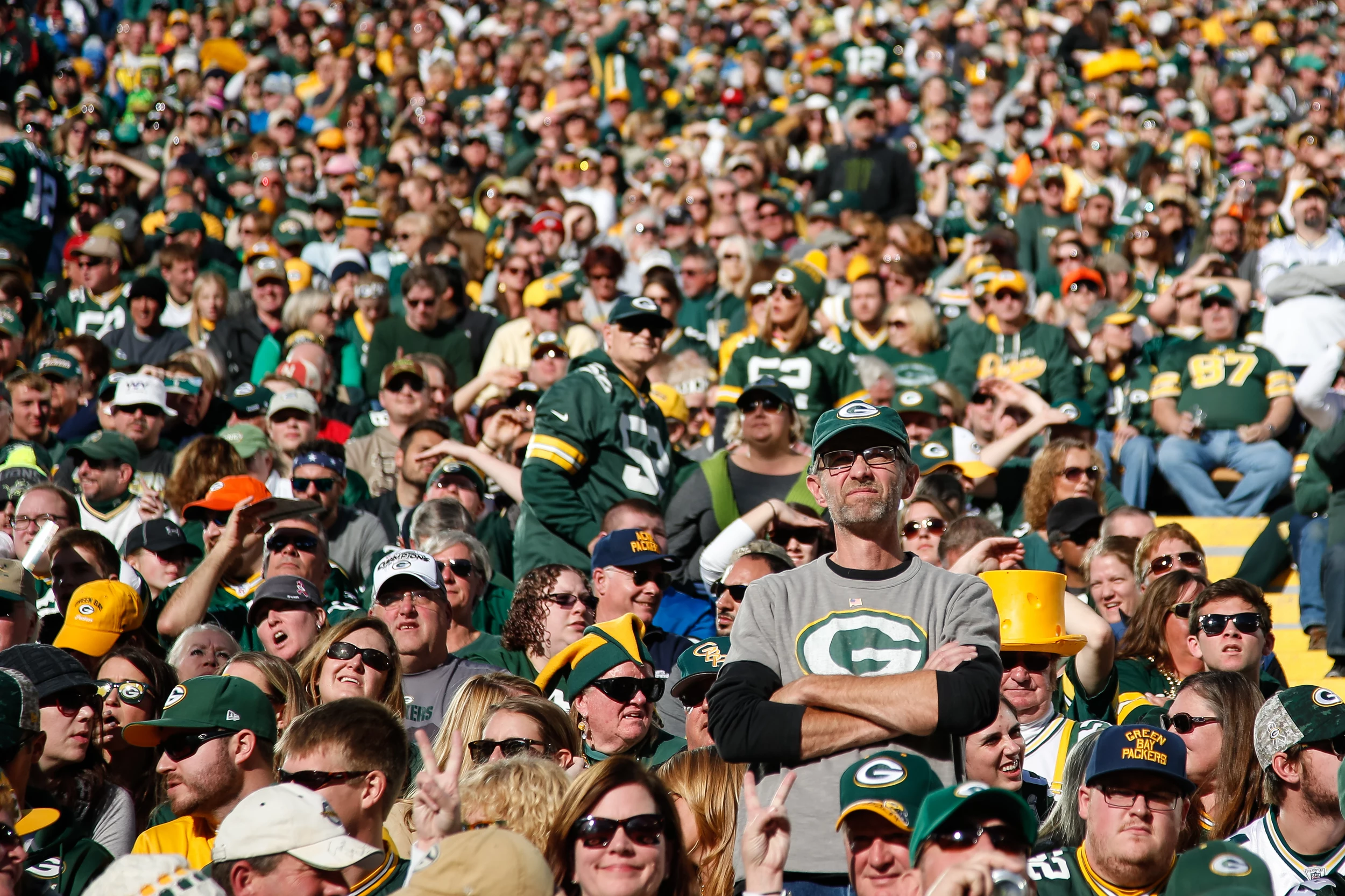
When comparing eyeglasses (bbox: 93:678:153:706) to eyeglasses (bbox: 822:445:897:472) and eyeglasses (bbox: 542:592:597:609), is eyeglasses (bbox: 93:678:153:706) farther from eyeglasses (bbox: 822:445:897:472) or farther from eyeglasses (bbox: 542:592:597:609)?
eyeglasses (bbox: 822:445:897:472)

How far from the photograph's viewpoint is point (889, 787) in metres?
3.36

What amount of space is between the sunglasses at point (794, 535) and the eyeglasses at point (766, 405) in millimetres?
735

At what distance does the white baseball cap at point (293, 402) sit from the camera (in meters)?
9.48

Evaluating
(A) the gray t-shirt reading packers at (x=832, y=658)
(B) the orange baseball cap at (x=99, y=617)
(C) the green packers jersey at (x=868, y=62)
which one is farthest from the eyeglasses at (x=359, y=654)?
(C) the green packers jersey at (x=868, y=62)

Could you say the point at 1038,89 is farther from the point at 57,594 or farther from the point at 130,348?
the point at 57,594

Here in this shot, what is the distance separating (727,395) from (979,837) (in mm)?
6405

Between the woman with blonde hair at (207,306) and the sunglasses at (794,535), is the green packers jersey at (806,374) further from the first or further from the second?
the woman with blonde hair at (207,306)

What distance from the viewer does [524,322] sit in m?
11.2

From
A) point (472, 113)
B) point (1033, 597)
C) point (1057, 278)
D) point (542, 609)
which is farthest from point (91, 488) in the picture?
point (472, 113)

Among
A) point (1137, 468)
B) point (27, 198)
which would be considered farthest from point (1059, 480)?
point (27, 198)

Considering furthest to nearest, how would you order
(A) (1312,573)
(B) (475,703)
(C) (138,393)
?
1. (C) (138,393)
2. (A) (1312,573)
3. (B) (475,703)

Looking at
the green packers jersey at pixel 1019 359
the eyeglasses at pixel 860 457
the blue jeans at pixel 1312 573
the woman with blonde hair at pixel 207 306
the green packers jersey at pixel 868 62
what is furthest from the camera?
the green packers jersey at pixel 868 62

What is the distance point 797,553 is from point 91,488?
4012 mm

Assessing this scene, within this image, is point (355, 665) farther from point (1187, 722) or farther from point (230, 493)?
point (1187, 722)
